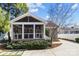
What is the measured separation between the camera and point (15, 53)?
31.8 feet

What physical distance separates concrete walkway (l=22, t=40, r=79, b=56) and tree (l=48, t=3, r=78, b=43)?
63cm

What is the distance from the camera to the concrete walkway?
32.0ft

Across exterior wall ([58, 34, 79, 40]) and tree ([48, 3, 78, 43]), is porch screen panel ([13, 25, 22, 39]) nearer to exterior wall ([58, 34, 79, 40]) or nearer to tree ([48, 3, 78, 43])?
tree ([48, 3, 78, 43])

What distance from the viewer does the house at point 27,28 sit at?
9.87 meters

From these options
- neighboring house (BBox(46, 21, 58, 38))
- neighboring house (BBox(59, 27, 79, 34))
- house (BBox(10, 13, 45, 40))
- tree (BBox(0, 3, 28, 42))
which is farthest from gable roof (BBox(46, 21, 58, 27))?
tree (BBox(0, 3, 28, 42))

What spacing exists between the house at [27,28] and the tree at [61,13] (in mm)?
444

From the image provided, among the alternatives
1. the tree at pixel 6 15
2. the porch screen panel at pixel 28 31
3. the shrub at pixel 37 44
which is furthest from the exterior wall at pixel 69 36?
the tree at pixel 6 15

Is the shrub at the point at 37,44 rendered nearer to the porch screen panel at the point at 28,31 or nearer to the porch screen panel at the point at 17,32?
the porch screen panel at the point at 28,31

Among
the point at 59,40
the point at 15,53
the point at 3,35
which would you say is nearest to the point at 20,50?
the point at 15,53

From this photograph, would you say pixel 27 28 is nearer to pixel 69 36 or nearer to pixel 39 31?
pixel 39 31

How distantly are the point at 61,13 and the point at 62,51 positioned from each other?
1384 millimetres

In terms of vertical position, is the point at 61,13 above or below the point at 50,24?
above

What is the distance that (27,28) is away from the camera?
9.96 metres

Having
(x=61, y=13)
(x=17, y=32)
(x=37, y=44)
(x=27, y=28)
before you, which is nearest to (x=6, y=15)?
(x=17, y=32)
